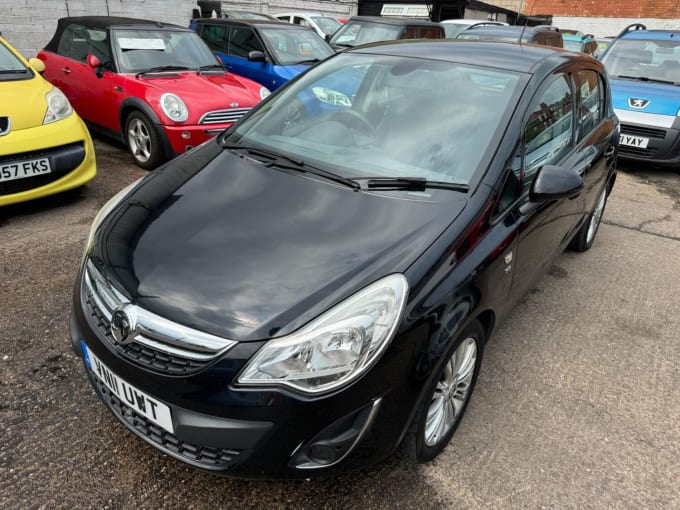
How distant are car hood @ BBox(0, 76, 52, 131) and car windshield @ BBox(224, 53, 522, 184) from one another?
2115mm

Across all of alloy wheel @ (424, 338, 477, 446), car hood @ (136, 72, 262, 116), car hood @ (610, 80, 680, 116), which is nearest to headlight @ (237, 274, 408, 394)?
alloy wheel @ (424, 338, 477, 446)

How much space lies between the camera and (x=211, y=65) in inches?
236

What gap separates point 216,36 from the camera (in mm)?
8016

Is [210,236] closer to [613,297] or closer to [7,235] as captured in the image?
[7,235]

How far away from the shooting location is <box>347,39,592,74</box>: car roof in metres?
2.56

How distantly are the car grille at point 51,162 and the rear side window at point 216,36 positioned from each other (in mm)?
4443

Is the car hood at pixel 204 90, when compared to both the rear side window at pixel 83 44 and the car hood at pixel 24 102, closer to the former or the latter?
the rear side window at pixel 83 44

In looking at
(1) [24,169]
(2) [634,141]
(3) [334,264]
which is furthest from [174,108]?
(2) [634,141]

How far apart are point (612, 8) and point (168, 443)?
30.7 meters

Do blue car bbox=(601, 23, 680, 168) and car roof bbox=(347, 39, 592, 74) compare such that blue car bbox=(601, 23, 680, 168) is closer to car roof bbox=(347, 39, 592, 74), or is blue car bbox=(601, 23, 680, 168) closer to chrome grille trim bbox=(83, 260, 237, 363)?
car roof bbox=(347, 39, 592, 74)

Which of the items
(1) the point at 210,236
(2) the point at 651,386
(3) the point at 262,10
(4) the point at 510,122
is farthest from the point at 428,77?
(3) the point at 262,10

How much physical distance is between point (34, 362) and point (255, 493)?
1331 mm

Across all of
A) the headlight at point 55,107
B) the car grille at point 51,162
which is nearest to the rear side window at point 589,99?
the car grille at point 51,162

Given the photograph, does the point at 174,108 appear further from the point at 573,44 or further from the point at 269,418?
the point at 573,44
